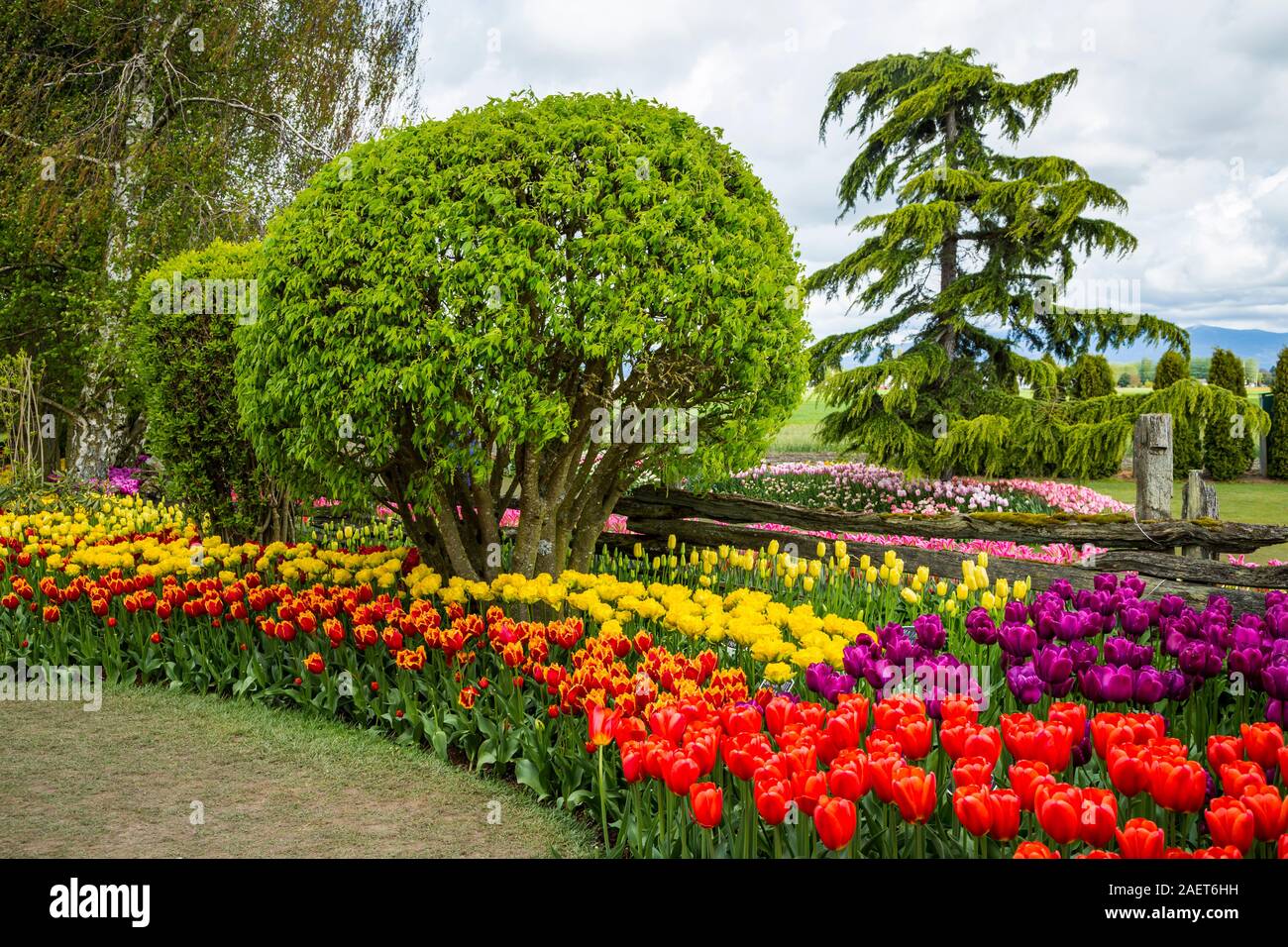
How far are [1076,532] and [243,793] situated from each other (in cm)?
618

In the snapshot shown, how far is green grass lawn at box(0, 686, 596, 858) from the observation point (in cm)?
399

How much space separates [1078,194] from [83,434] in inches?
633

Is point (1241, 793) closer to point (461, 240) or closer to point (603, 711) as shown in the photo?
point (603, 711)

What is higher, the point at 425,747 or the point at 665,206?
the point at 665,206

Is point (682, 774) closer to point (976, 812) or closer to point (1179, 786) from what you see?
point (976, 812)

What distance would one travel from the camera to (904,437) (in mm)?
15250

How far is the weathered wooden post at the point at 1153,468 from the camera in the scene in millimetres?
8055

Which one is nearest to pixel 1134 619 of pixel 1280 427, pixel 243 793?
pixel 243 793

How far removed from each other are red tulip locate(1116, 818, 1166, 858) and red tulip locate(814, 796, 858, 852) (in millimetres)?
615

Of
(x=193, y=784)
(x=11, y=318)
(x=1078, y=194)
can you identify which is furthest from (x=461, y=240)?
(x=11, y=318)

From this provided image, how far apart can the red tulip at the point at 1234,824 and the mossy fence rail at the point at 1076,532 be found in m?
3.95

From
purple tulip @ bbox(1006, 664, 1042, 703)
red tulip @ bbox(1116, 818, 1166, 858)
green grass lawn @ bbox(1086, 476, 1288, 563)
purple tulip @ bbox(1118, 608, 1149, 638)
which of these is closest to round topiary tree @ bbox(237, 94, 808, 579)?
purple tulip @ bbox(1118, 608, 1149, 638)

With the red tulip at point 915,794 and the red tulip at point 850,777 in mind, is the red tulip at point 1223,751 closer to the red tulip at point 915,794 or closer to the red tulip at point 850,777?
the red tulip at point 915,794

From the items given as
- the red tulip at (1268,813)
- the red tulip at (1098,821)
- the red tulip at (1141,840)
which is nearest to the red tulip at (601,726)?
the red tulip at (1098,821)
